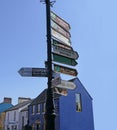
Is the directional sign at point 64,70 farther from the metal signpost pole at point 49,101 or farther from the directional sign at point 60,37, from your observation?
the directional sign at point 60,37

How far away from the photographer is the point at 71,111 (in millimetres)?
33531

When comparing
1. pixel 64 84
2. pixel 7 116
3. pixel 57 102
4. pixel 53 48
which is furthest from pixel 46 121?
pixel 7 116

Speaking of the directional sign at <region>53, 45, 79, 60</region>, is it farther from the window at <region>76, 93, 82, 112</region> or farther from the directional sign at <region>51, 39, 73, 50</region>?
the window at <region>76, 93, 82, 112</region>

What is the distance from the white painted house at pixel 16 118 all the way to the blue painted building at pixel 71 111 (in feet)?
14.5

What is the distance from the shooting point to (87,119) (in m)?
35.2

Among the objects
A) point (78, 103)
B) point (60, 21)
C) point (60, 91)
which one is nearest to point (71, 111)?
point (78, 103)

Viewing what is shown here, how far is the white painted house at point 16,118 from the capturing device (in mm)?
42806

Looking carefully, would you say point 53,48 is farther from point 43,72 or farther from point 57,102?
point 57,102

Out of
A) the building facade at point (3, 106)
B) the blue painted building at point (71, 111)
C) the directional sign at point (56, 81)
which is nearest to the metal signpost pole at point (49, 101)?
the directional sign at point (56, 81)

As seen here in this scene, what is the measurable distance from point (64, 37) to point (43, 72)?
4.43 ft

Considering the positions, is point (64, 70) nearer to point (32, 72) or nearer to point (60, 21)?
point (32, 72)

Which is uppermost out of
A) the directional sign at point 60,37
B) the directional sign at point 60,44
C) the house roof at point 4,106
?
the house roof at point 4,106

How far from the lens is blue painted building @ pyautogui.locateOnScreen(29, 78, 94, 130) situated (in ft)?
105

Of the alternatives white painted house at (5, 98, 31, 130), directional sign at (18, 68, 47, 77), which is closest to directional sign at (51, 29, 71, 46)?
directional sign at (18, 68, 47, 77)
